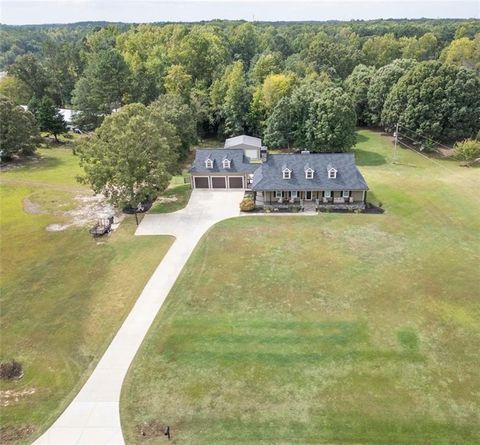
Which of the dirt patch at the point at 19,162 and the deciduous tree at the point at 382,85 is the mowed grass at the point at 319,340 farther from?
the dirt patch at the point at 19,162

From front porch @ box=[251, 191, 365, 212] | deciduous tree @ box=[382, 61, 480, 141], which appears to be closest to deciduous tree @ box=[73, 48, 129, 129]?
front porch @ box=[251, 191, 365, 212]

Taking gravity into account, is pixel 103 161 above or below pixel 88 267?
above

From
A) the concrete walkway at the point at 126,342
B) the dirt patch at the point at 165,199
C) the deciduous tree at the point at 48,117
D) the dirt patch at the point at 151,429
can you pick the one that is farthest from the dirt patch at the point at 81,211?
the deciduous tree at the point at 48,117

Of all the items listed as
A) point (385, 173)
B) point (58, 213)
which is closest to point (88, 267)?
point (58, 213)

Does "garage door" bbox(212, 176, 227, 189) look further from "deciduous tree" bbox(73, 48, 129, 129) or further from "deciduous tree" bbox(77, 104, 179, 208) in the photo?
"deciduous tree" bbox(73, 48, 129, 129)

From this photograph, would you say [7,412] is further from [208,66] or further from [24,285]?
[208,66]

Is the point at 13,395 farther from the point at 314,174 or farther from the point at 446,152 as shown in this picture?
the point at 446,152
